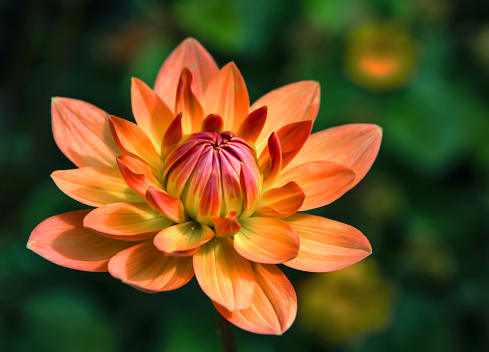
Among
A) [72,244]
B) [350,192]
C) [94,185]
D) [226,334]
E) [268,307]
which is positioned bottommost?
[350,192]

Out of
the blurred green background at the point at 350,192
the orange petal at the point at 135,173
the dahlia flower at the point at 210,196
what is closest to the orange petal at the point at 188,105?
the dahlia flower at the point at 210,196

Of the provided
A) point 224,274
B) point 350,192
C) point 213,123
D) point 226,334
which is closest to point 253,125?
point 213,123

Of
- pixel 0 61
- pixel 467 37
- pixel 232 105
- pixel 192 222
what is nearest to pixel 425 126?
pixel 467 37

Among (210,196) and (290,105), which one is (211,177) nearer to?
(210,196)

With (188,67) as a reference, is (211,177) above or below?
below

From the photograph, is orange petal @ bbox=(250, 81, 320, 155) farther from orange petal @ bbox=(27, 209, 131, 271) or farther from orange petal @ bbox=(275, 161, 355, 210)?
orange petal @ bbox=(27, 209, 131, 271)

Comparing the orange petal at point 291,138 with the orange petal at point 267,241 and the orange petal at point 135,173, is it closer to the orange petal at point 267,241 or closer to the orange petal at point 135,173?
the orange petal at point 267,241
